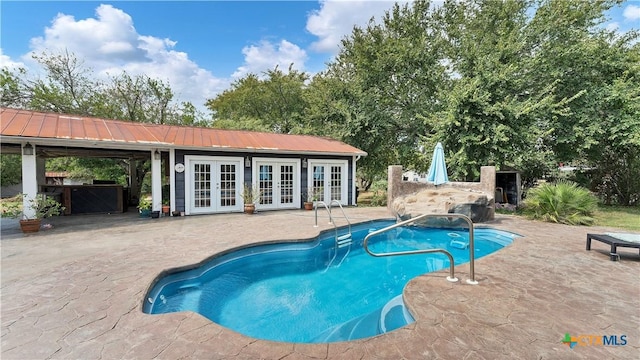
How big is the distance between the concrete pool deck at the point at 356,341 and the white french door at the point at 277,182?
5.31 meters

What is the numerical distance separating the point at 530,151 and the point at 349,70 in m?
10.2

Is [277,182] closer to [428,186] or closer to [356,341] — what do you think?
[428,186]

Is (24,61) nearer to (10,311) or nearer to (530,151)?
(10,311)

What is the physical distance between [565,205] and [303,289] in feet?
29.5

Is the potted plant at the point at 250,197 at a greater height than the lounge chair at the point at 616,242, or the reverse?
the potted plant at the point at 250,197

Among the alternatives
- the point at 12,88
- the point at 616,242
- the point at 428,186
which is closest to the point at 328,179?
the point at 428,186

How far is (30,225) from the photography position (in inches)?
270

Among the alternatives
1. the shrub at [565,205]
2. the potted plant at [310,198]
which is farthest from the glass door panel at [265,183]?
the shrub at [565,205]

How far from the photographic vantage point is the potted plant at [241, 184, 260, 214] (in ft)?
34.0

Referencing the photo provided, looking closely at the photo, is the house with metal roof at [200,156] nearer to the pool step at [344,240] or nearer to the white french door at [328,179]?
the white french door at [328,179]

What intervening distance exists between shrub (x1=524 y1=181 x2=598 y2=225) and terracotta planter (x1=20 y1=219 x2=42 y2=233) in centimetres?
1451

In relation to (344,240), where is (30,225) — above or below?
above

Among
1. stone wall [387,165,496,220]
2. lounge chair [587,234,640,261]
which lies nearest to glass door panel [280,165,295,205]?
stone wall [387,165,496,220]

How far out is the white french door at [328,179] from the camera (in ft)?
39.9
